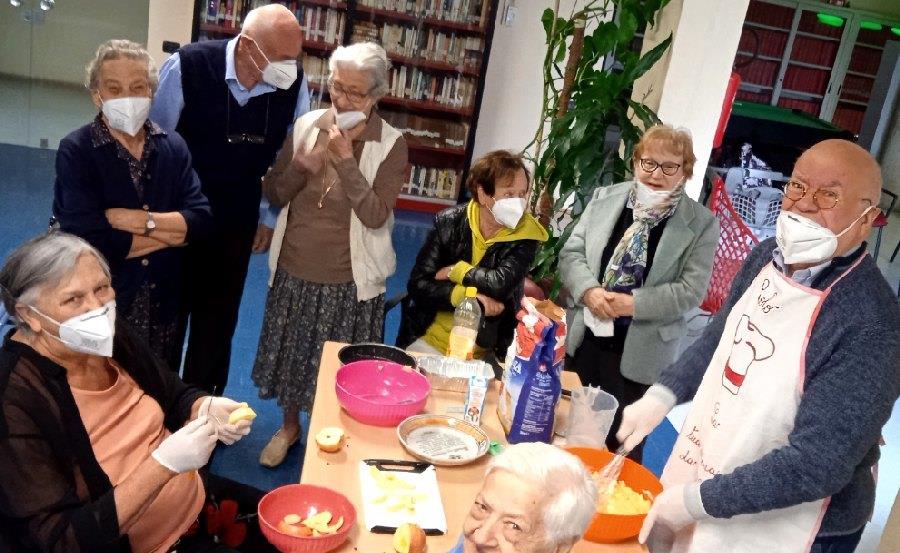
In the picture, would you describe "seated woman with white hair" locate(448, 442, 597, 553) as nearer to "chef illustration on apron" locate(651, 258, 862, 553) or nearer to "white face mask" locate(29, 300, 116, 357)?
"chef illustration on apron" locate(651, 258, 862, 553)

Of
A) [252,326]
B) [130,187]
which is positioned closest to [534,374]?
[130,187]

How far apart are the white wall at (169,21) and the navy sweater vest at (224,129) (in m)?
3.65

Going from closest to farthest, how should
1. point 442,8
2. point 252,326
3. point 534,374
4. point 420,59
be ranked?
1. point 534,374
2. point 252,326
3. point 442,8
4. point 420,59

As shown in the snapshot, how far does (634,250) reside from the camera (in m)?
2.81

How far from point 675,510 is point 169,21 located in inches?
229

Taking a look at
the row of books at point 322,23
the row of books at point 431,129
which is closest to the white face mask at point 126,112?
the row of books at point 322,23

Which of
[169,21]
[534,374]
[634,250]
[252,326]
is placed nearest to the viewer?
[534,374]

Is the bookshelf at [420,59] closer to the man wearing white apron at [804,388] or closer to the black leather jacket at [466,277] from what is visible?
the black leather jacket at [466,277]

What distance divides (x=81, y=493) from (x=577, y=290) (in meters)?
1.75

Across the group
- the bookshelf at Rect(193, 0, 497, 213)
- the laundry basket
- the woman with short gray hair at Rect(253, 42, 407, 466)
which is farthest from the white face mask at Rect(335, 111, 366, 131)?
the bookshelf at Rect(193, 0, 497, 213)

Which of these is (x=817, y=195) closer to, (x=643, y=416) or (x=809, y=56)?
(x=643, y=416)

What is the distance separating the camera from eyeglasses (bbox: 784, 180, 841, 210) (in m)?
1.72

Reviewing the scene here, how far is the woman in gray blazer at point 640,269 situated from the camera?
2.73 meters

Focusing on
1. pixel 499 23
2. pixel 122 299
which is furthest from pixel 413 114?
pixel 122 299
